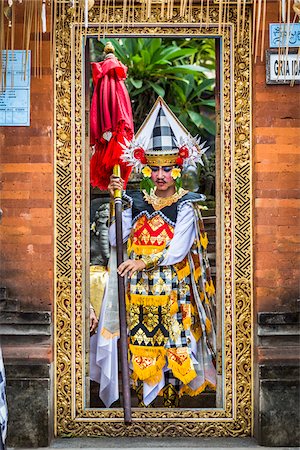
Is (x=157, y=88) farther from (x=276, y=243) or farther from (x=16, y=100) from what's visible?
(x=276, y=243)

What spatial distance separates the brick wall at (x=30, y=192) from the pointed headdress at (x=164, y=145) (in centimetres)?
70

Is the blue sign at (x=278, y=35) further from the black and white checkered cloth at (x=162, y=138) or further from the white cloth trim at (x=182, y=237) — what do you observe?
the white cloth trim at (x=182, y=237)

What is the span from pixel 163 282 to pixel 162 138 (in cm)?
106

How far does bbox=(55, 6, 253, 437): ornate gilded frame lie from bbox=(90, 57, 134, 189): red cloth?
13 cm

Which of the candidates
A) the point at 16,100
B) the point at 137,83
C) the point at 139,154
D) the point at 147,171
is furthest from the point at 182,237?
the point at 137,83

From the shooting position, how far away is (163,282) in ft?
21.1

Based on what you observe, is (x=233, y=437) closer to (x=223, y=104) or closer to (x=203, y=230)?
(x=203, y=230)

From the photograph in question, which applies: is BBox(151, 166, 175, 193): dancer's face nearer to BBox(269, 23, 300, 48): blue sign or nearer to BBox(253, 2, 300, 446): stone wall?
BBox(253, 2, 300, 446): stone wall

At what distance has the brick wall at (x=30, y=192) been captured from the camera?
612 cm

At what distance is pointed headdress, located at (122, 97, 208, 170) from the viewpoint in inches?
256

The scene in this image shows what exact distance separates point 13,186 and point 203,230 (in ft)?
4.66

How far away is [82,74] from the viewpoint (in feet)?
20.6

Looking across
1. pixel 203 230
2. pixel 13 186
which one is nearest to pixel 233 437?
pixel 203 230

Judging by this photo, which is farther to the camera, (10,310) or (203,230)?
(203,230)
